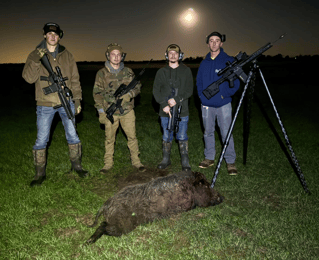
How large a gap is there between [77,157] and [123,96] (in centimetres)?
192

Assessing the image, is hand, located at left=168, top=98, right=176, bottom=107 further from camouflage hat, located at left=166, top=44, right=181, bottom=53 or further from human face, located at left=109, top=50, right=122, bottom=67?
human face, located at left=109, top=50, right=122, bottom=67

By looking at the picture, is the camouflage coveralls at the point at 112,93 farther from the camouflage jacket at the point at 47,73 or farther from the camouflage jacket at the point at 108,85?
the camouflage jacket at the point at 47,73

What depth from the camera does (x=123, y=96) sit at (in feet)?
18.5

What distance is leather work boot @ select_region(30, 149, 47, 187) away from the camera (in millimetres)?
5348

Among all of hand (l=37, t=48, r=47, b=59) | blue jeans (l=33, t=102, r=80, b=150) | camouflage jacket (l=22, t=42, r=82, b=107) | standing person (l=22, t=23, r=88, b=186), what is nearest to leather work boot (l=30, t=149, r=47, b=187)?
standing person (l=22, t=23, r=88, b=186)

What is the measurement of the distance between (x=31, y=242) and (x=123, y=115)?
326 cm

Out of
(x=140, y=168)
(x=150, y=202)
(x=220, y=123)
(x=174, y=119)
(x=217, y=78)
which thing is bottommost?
(x=150, y=202)

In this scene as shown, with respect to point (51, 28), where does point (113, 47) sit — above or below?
below

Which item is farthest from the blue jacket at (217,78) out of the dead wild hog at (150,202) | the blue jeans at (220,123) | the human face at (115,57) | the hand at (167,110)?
the dead wild hog at (150,202)

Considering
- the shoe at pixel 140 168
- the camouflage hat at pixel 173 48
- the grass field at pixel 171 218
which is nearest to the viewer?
the grass field at pixel 171 218

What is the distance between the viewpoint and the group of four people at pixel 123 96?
5105 millimetres

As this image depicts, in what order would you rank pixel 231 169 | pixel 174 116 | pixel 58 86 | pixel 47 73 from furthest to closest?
pixel 231 169, pixel 174 116, pixel 47 73, pixel 58 86

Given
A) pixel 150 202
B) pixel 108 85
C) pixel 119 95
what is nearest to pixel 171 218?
pixel 150 202

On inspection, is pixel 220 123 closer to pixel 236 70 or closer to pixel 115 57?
pixel 236 70
